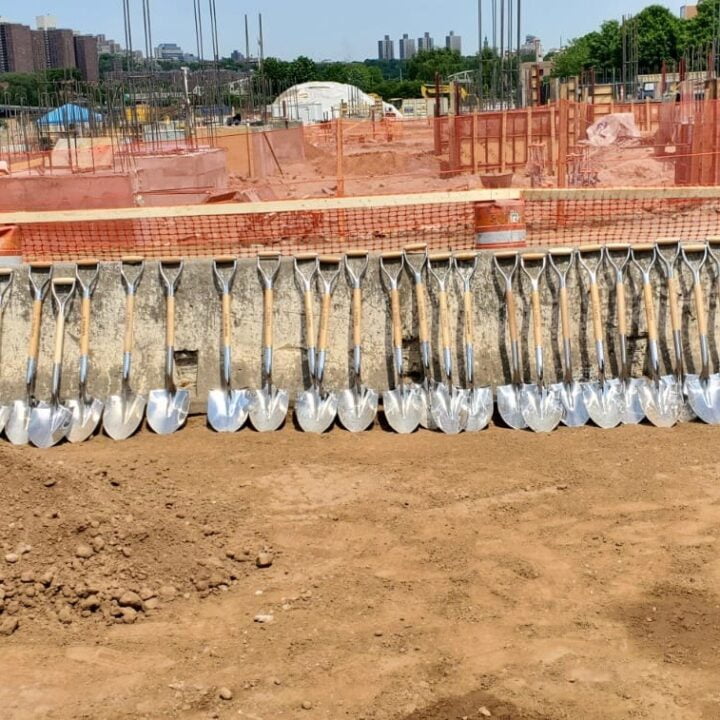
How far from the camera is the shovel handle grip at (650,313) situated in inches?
296

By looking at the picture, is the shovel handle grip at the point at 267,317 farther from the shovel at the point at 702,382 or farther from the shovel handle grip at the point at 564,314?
the shovel at the point at 702,382

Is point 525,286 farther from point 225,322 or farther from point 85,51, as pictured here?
point 85,51

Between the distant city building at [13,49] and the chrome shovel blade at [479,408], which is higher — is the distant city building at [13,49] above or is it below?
above

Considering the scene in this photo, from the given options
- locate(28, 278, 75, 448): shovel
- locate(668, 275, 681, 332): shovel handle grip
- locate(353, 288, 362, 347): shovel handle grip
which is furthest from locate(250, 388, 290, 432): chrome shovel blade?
locate(668, 275, 681, 332): shovel handle grip

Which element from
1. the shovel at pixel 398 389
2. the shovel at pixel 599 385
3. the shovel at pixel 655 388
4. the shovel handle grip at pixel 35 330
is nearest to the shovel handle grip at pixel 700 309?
the shovel at pixel 655 388

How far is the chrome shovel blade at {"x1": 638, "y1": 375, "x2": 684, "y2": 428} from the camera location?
23.5ft

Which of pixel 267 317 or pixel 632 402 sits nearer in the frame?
pixel 632 402

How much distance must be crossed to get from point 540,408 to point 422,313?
45.9 inches

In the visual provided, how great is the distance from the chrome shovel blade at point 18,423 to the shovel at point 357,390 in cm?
237

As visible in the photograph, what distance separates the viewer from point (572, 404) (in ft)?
24.0

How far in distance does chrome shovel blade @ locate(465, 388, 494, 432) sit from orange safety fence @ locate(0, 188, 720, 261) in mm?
2132

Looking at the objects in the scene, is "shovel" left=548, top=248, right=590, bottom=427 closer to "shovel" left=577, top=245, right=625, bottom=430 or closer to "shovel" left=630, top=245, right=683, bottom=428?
"shovel" left=577, top=245, right=625, bottom=430

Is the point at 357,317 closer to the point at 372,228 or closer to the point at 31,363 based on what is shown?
the point at 31,363

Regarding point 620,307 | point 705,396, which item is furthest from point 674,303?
point 705,396
